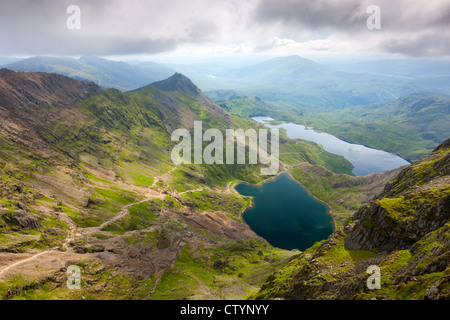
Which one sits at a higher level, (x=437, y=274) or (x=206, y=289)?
(x=437, y=274)

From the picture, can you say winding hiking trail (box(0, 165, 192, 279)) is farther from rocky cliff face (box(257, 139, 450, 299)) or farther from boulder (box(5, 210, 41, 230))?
rocky cliff face (box(257, 139, 450, 299))

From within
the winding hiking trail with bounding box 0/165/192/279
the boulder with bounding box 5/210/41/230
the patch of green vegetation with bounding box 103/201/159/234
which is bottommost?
the patch of green vegetation with bounding box 103/201/159/234

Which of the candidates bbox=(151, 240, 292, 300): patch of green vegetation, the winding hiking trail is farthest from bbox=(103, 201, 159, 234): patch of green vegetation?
bbox=(151, 240, 292, 300): patch of green vegetation

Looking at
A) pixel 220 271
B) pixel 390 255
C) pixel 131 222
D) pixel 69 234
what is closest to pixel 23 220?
pixel 69 234

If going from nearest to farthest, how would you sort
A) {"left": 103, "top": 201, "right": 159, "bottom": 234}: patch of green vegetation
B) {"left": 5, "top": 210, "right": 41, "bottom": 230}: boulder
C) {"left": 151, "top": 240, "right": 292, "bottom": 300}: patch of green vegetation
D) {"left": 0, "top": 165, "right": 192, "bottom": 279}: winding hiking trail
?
{"left": 0, "top": 165, "right": 192, "bottom": 279}: winding hiking trail → {"left": 151, "top": 240, "right": 292, "bottom": 300}: patch of green vegetation → {"left": 5, "top": 210, "right": 41, "bottom": 230}: boulder → {"left": 103, "top": 201, "right": 159, "bottom": 234}: patch of green vegetation

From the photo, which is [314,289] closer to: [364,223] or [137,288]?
[364,223]

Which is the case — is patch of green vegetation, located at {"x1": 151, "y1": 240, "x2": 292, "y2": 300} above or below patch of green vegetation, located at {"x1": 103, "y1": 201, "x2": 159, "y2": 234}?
below

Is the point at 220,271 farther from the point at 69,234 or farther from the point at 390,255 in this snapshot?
the point at 390,255

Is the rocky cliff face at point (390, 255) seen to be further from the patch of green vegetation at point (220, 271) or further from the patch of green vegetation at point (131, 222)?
the patch of green vegetation at point (131, 222)
